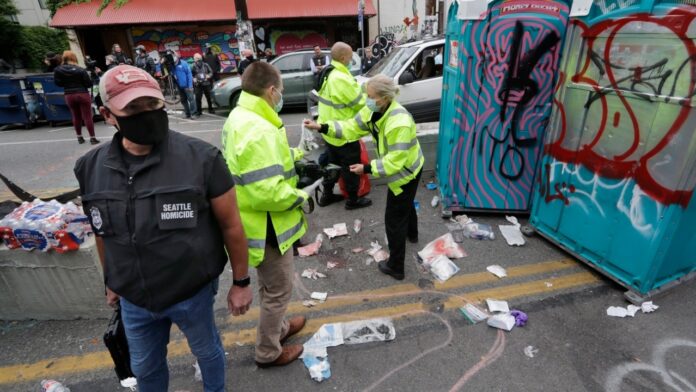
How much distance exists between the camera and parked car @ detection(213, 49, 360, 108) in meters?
10.6

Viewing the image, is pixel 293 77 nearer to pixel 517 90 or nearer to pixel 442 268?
pixel 517 90

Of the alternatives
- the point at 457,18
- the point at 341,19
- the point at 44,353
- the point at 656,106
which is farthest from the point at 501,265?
the point at 341,19

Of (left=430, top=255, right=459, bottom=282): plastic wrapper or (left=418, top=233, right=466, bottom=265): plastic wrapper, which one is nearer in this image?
(left=430, top=255, right=459, bottom=282): plastic wrapper

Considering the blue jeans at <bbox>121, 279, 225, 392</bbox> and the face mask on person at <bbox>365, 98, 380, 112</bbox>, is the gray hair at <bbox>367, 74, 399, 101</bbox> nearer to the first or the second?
the face mask on person at <bbox>365, 98, 380, 112</bbox>

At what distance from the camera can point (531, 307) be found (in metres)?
2.96

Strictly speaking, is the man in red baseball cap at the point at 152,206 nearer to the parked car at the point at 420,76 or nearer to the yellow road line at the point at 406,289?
the yellow road line at the point at 406,289

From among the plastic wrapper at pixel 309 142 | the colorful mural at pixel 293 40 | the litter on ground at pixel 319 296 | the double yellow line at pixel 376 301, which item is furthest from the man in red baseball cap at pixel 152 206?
the colorful mural at pixel 293 40

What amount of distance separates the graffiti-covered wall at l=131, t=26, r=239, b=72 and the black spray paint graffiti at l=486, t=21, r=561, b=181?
704 inches

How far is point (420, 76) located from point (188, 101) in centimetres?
730

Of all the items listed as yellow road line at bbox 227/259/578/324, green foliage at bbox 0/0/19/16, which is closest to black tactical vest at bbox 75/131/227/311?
yellow road line at bbox 227/259/578/324

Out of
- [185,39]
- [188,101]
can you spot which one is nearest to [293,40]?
[185,39]

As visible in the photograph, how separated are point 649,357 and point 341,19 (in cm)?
1864

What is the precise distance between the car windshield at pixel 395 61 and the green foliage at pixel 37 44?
79.1 feet

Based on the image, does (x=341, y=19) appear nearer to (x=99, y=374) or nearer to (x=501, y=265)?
(x=501, y=265)
